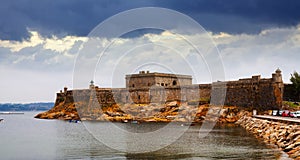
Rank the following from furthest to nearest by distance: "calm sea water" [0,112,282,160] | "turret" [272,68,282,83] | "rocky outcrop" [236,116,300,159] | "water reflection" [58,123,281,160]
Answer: "turret" [272,68,282,83]
"rocky outcrop" [236,116,300,159]
"calm sea water" [0,112,282,160]
"water reflection" [58,123,281,160]

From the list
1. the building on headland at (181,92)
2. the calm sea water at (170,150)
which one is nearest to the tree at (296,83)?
the building on headland at (181,92)

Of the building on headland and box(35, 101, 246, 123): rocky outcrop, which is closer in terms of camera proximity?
the building on headland

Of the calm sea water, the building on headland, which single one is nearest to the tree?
the building on headland

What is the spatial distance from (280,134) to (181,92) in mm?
44202

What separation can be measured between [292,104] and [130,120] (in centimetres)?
2904

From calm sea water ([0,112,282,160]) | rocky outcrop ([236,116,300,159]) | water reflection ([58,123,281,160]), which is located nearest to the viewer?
water reflection ([58,123,281,160])

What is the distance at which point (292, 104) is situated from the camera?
65.8 m

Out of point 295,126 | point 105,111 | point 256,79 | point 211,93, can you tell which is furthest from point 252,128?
point 105,111

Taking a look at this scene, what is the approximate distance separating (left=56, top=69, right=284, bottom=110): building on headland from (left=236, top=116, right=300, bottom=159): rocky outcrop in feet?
49.1

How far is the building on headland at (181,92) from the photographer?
68.6m

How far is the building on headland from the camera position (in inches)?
2699

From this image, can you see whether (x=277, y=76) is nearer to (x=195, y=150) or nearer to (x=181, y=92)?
(x=181, y=92)

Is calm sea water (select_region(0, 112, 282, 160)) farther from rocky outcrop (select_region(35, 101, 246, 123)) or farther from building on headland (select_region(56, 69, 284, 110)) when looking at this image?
rocky outcrop (select_region(35, 101, 246, 123))

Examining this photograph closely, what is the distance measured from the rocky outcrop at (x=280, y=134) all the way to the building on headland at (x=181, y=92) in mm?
14968
